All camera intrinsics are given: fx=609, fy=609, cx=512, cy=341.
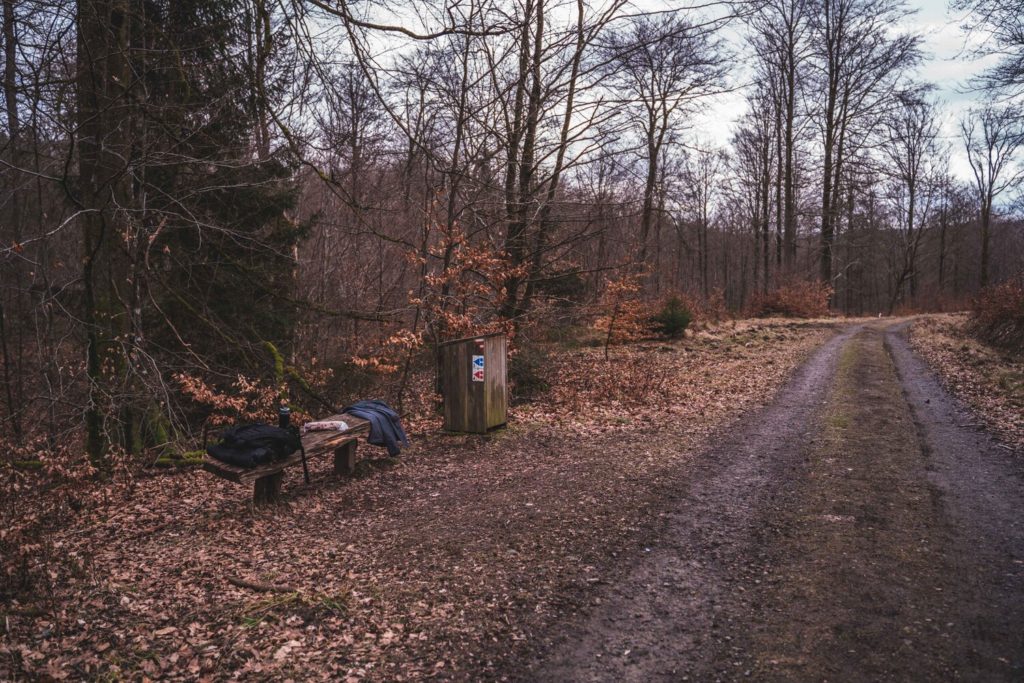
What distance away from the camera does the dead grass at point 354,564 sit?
11.0ft

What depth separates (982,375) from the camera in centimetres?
1057

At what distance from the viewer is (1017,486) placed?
5.39 m

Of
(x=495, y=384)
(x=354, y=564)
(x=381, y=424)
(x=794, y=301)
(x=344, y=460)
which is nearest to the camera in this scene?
(x=354, y=564)

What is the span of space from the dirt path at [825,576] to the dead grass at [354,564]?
0.38m

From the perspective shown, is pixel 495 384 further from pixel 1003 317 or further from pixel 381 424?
pixel 1003 317

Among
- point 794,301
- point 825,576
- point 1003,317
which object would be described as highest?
point 794,301

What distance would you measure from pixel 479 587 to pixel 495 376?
4.32 metres

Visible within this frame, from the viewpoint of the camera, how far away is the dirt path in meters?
3.13

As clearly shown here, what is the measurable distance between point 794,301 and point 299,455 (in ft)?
78.2

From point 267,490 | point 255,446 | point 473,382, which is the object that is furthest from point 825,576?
point 473,382

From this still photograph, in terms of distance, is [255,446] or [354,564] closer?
[354,564]

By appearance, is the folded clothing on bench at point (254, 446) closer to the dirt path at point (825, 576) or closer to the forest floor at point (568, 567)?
the forest floor at point (568, 567)

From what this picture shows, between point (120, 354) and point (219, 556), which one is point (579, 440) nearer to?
point (219, 556)

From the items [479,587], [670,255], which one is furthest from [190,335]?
[670,255]
